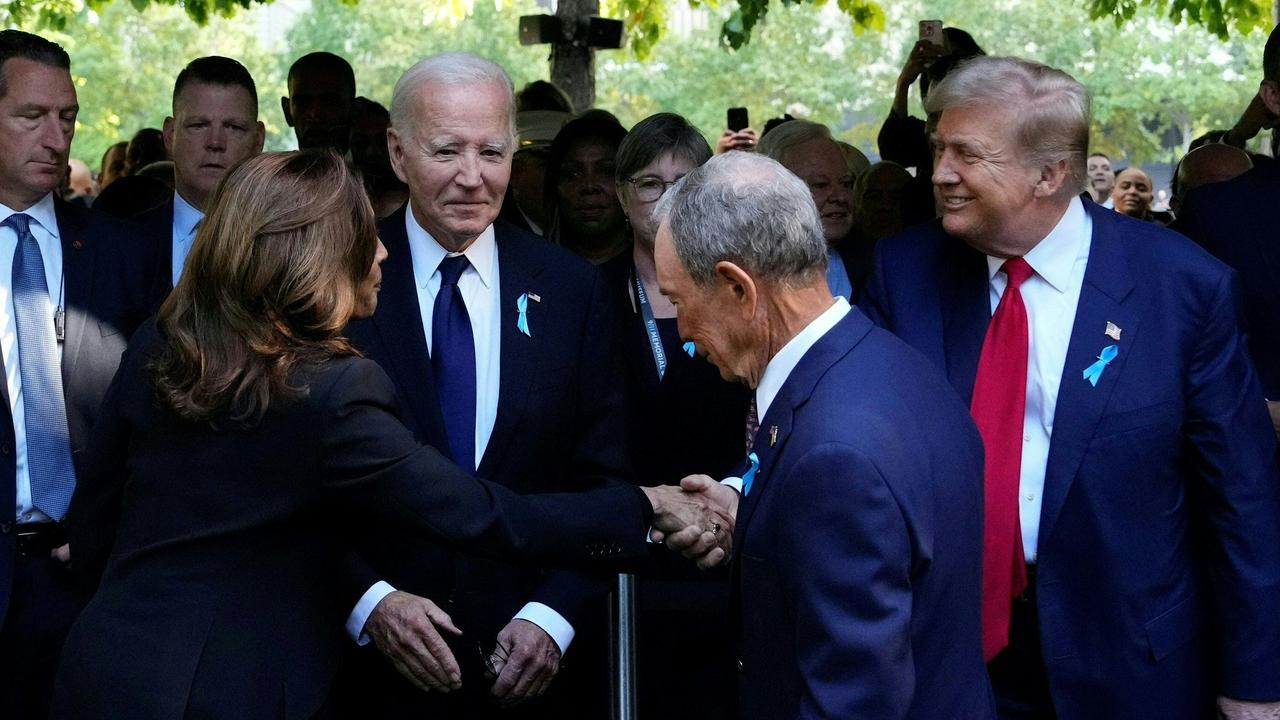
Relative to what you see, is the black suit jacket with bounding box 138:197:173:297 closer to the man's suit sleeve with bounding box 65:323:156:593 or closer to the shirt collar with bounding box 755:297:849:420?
the man's suit sleeve with bounding box 65:323:156:593

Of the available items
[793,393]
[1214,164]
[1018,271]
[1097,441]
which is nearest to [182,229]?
[1018,271]

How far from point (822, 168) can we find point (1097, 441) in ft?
8.33

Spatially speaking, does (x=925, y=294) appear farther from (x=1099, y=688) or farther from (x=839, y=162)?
(x=839, y=162)

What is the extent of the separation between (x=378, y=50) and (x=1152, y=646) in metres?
Result: 35.8

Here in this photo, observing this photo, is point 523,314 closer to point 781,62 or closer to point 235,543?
point 235,543

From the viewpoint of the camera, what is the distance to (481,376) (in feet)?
11.8

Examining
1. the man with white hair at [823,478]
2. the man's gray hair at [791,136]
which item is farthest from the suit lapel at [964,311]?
the man's gray hair at [791,136]

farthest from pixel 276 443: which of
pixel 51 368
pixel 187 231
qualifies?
pixel 187 231

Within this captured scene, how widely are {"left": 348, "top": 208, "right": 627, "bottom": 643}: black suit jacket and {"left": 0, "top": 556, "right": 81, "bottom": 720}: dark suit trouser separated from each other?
3.41 feet

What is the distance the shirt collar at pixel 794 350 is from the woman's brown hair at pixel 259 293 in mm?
810

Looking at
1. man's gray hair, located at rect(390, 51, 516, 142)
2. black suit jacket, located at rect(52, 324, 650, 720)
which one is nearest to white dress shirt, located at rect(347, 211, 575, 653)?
man's gray hair, located at rect(390, 51, 516, 142)

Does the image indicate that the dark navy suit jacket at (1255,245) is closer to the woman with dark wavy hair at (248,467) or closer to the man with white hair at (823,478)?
the man with white hair at (823,478)

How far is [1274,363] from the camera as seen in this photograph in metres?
4.10

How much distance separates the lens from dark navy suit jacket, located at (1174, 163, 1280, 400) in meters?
4.11
